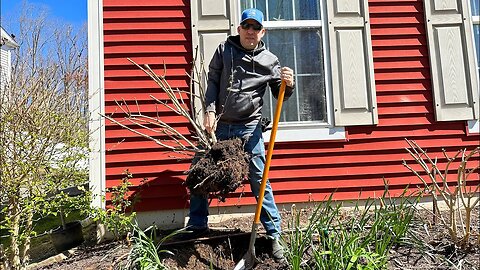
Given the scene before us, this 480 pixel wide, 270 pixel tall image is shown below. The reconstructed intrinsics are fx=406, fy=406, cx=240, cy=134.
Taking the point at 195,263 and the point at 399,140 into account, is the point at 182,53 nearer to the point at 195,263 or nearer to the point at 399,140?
the point at 195,263

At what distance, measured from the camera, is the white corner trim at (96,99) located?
393 centimetres

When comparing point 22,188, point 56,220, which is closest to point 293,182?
point 22,188

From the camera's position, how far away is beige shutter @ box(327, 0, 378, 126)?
13.8 feet

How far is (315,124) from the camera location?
13.8 ft

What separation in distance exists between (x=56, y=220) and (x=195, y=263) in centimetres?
454

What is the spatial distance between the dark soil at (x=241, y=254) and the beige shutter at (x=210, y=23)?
1676 mm

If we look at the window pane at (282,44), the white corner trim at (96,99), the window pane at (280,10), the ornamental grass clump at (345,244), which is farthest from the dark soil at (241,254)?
the window pane at (280,10)

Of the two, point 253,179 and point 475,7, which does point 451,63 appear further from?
point 253,179

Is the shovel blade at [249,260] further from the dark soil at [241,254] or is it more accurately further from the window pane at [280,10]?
the window pane at [280,10]

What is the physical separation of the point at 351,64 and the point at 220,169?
2.17 m

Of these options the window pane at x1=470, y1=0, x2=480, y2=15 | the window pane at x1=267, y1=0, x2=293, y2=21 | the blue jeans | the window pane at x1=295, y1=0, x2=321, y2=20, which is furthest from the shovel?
the window pane at x1=470, y1=0, x2=480, y2=15

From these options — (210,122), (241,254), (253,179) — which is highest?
(210,122)

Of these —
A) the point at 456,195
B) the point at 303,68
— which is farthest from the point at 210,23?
the point at 456,195

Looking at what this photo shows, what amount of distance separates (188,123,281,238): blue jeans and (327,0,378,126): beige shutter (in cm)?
132
